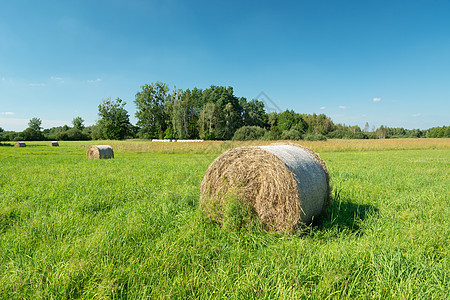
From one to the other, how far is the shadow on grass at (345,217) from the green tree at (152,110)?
66.8 meters

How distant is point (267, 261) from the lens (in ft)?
9.18

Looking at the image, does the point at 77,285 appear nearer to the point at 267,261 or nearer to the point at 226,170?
the point at 267,261

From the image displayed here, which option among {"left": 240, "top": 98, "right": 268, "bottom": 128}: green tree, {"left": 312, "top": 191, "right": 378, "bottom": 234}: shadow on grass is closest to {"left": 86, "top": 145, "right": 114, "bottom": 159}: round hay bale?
{"left": 312, "top": 191, "right": 378, "bottom": 234}: shadow on grass

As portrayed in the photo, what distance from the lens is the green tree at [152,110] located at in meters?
A: 69.4

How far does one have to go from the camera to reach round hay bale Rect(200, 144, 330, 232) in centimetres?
382

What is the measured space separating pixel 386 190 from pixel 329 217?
9.35 feet

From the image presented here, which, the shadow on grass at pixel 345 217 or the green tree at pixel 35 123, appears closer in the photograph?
the shadow on grass at pixel 345 217

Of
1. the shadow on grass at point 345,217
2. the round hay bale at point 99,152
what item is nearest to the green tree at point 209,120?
the round hay bale at point 99,152

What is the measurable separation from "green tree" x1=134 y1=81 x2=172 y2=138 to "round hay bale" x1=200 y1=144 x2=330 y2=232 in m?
66.4

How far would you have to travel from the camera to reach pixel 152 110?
2758 inches

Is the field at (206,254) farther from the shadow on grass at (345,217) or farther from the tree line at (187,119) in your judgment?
the tree line at (187,119)

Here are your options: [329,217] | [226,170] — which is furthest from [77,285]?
[329,217]

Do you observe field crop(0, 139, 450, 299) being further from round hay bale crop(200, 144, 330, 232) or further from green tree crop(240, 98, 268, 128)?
green tree crop(240, 98, 268, 128)

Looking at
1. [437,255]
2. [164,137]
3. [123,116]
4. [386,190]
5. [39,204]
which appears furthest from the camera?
[123,116]
